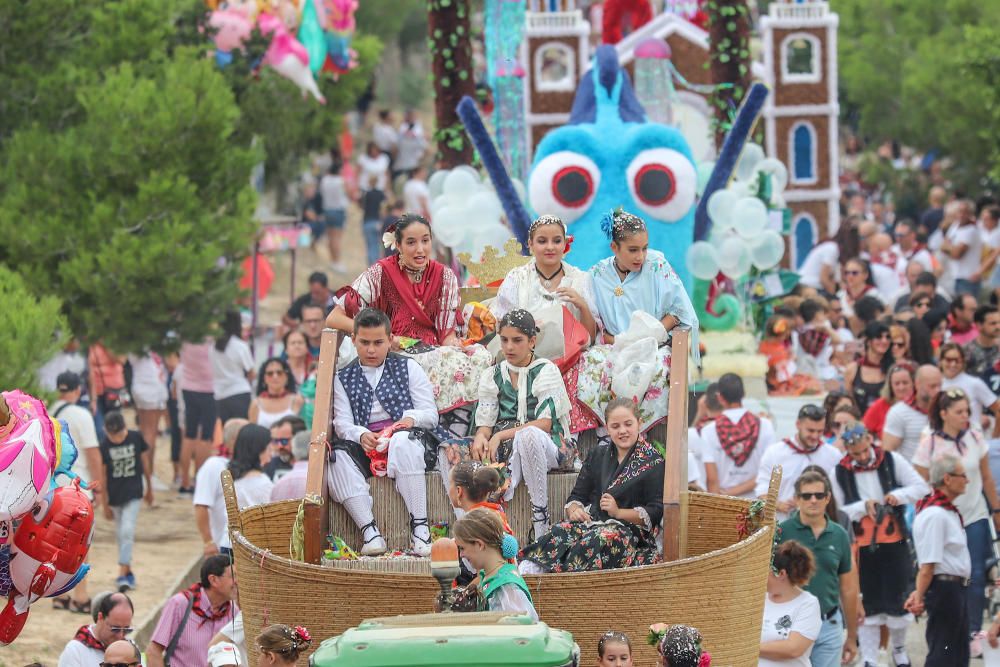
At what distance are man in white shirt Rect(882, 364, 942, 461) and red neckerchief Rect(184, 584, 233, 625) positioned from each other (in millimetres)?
5164

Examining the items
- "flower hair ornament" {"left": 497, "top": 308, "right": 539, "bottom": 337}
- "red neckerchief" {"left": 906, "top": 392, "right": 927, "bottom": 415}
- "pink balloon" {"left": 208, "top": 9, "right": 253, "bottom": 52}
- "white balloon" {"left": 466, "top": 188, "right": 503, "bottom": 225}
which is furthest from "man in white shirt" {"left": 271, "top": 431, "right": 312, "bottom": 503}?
"pink balloon" {"left": 208, "top": 9, "right": 253, "bottom": 52}

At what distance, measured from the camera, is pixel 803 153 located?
29.4m

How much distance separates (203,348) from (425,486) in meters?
7.51

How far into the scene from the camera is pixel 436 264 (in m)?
10.5

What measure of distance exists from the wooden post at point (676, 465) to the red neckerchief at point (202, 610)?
2421 millimetres

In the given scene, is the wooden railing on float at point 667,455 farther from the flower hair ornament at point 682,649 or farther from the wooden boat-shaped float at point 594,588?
the flower hair ornament at point 682,649

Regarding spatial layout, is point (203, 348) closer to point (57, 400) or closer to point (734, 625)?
point (57, 400)

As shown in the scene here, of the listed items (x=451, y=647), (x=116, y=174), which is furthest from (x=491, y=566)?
(x=116, y=174)

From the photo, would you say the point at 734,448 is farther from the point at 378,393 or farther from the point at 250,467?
the point at 378,393

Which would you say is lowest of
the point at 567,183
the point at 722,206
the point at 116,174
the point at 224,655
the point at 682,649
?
the point at 224,655

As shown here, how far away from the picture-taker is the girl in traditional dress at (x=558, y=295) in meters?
10.3

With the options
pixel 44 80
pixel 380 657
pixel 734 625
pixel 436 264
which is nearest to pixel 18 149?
pixel 44 80

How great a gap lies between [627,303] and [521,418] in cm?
94

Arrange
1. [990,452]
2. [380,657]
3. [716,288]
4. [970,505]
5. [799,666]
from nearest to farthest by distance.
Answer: [380,657], [799,666], [970,505], [990,452], [716,288]
